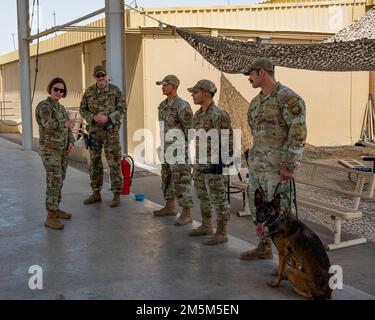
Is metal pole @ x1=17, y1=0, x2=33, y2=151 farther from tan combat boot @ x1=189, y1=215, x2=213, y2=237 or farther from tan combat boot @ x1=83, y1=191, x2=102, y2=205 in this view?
tan combat boot @ x1=189, y1=215, x2=213, y2=237

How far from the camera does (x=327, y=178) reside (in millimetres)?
5512

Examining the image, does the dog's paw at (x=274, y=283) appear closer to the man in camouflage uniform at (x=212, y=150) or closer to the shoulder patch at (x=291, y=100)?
the man in camouflage uniform at (x=212, y=150)

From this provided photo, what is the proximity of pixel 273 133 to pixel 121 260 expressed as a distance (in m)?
1.53

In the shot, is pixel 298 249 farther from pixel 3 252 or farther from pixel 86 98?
pixel 86 98

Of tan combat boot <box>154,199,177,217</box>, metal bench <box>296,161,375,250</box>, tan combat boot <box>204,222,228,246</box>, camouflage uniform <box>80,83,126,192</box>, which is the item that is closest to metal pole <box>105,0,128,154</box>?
camouflage uniform <box>80,83,126,192</box>

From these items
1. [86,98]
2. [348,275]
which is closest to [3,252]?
[86,98]

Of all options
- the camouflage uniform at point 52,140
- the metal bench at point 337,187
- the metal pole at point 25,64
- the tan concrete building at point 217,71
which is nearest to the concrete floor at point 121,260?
the camouflage uniform at point 52,140

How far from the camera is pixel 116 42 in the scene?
6570 millimetres

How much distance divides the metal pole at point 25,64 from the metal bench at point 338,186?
741 centimetres

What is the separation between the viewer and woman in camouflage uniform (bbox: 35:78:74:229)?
449 cm

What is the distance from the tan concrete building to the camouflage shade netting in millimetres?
3131

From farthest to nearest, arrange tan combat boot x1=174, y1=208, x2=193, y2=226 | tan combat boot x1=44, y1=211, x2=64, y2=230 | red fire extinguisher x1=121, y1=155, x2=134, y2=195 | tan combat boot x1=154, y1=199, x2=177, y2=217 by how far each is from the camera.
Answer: red fire extinguisher x1=121, y1=155, x2=134, y2=195
tan combat boot x1=154, y1=199, x2=177, y2=217
tan combat boot x1=174, y1=208, x2=193, y2=226
tan combat boot x1=44, y1=211, x2=64, y2=230

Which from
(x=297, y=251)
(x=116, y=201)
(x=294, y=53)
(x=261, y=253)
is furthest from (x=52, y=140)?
(x=294, y=53)
